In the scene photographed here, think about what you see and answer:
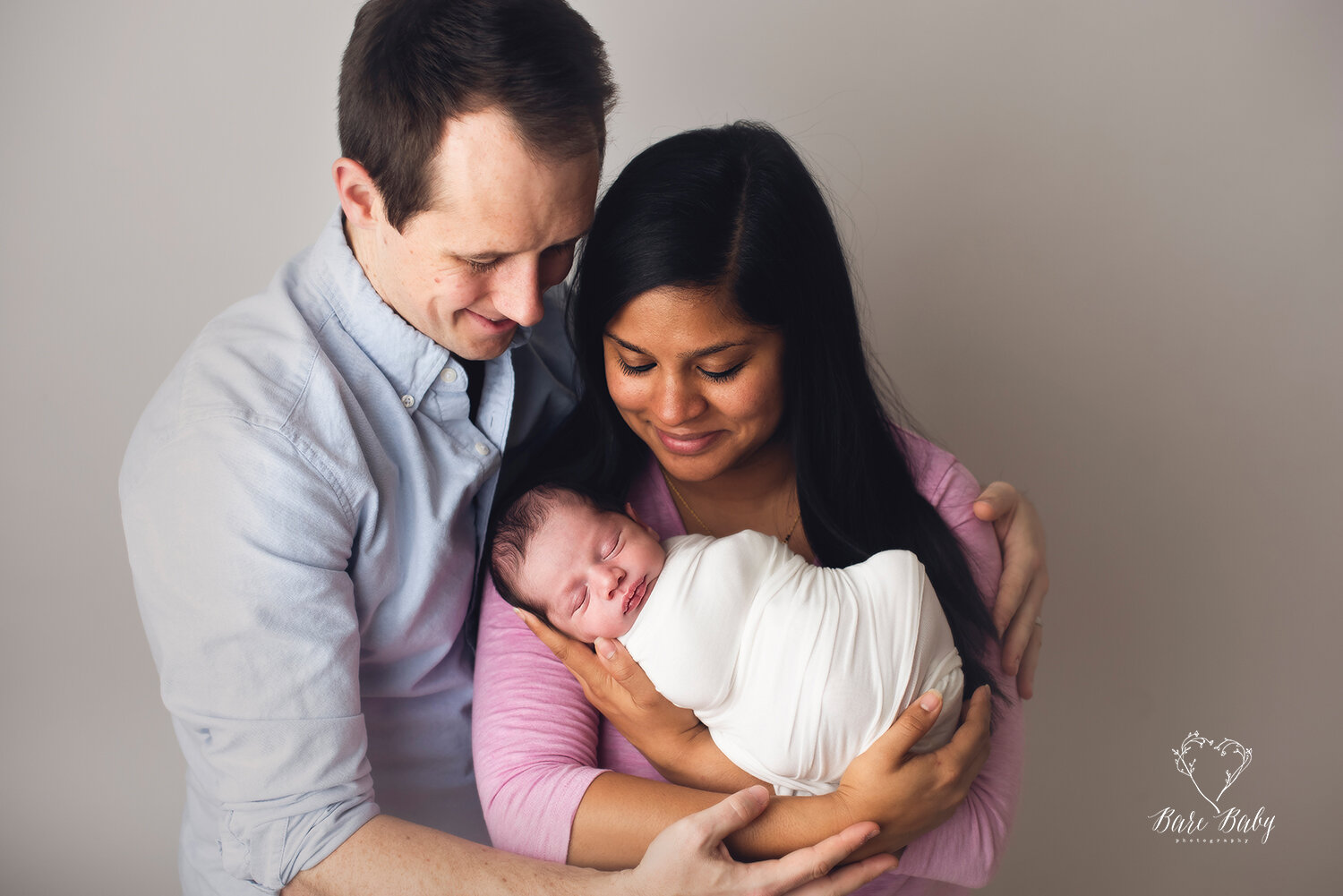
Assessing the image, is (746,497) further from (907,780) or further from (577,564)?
(907,780)

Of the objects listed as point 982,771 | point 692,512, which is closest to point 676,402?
point 692,512

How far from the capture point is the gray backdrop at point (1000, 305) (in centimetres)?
222

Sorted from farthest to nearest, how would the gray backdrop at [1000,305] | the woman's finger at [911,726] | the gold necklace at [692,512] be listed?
the gray backdrop at [1000,305] < the gold necklace at [692,512] < the woman's finger at [911,726]

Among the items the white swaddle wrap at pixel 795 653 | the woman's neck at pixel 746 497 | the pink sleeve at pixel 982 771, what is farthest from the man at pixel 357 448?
the woman's neck at pixel 746 497

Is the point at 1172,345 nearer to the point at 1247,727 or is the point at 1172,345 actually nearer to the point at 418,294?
the point at 1247,727

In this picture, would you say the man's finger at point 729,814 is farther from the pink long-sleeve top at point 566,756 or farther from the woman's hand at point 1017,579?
the woman's hand at point 1017,579

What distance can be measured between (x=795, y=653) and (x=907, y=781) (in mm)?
268

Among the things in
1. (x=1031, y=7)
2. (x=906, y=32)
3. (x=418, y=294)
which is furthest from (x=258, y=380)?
(x=1031, y=7)

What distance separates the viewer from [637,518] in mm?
1901

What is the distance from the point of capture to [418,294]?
155 cm

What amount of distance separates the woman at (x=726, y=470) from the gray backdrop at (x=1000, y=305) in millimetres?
847

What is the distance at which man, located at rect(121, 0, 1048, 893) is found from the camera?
4.57 ft

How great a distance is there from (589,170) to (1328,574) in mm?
2540

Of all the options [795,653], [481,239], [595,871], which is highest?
[481,239]
